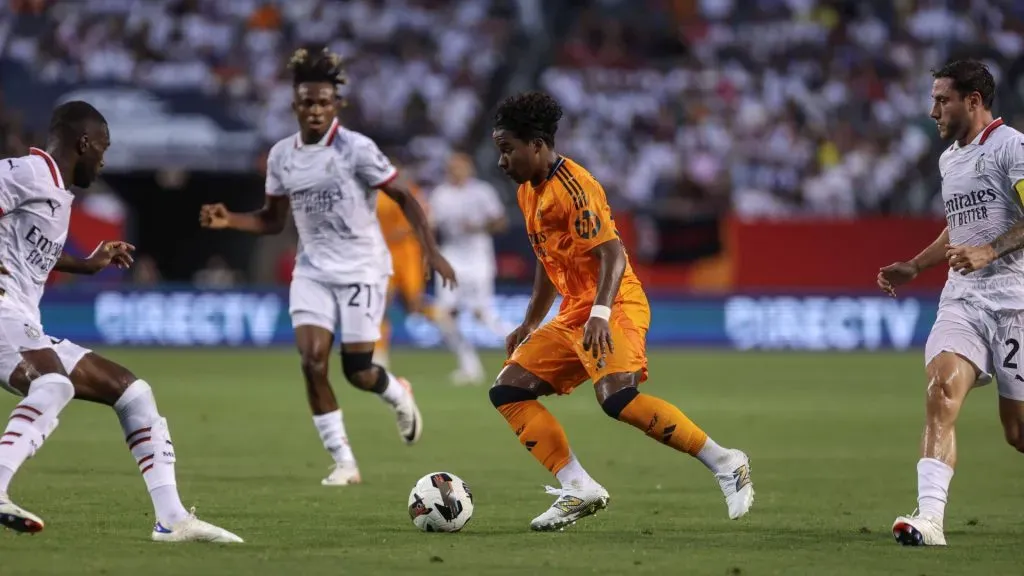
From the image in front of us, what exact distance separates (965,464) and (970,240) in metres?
3.86

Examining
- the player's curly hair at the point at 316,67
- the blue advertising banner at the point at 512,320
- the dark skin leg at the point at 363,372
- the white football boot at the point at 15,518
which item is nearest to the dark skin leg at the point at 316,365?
the dark skin leg at the point at 363,372

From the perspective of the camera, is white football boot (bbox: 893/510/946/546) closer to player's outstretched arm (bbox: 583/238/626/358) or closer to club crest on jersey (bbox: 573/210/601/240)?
player's outstretched arm (bbox: 583/238/626/358)

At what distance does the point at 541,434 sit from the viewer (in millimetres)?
8359

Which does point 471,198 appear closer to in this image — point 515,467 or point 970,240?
point 515,467

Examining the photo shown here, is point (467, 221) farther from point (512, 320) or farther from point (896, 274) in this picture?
point (896, 274)

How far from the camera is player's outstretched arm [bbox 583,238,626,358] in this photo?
7.73m

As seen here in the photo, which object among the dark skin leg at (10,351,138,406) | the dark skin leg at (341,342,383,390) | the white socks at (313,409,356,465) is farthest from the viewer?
the dark skin leg at (341,342,383,390)

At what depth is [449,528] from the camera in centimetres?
814

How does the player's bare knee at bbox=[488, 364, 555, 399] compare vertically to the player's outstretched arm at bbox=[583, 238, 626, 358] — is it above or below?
below

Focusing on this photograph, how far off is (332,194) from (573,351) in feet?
9.93

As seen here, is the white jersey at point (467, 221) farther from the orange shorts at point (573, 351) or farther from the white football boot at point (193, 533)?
the white football boot at point (193, 533)

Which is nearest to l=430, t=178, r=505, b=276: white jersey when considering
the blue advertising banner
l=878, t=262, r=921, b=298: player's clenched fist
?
the blue advertising banner

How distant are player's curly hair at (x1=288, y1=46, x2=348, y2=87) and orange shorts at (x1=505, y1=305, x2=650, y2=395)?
279cm

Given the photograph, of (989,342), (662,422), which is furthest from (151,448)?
(989,342)
